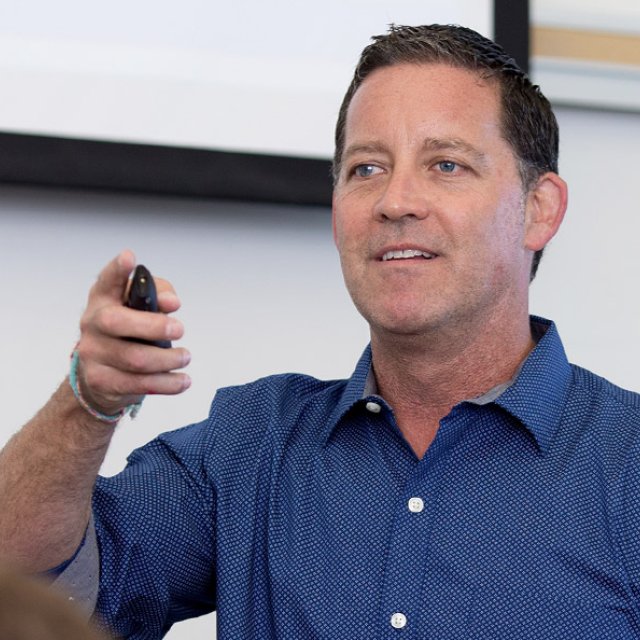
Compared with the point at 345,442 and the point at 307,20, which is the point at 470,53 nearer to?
the point at 307,20

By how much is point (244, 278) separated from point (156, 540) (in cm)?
46

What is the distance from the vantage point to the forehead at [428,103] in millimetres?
1263

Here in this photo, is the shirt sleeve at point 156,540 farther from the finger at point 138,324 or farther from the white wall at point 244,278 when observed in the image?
the finger at point 138,324

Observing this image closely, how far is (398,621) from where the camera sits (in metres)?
1.10

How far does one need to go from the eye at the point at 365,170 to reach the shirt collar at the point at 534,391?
0.66ft

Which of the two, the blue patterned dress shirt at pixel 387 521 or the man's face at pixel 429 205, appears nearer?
the blue patterned dress shirt at pixel 387 521

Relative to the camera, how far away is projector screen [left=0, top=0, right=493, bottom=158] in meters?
1.43

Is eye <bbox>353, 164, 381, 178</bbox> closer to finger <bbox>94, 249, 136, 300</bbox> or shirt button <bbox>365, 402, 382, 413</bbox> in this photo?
shirt button <bbox>365, 402, 382, 413</bbox>

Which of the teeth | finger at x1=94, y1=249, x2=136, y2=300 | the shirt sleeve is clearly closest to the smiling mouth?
the teeth

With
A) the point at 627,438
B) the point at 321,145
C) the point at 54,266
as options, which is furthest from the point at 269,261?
the point at 627,438

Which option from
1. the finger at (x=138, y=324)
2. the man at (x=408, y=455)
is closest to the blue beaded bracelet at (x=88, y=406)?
the man at (x=408, y=455)

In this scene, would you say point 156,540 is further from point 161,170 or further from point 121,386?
point 161,170

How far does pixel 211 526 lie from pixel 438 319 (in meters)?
0.33

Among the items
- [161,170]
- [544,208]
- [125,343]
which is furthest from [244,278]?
[125,343]
